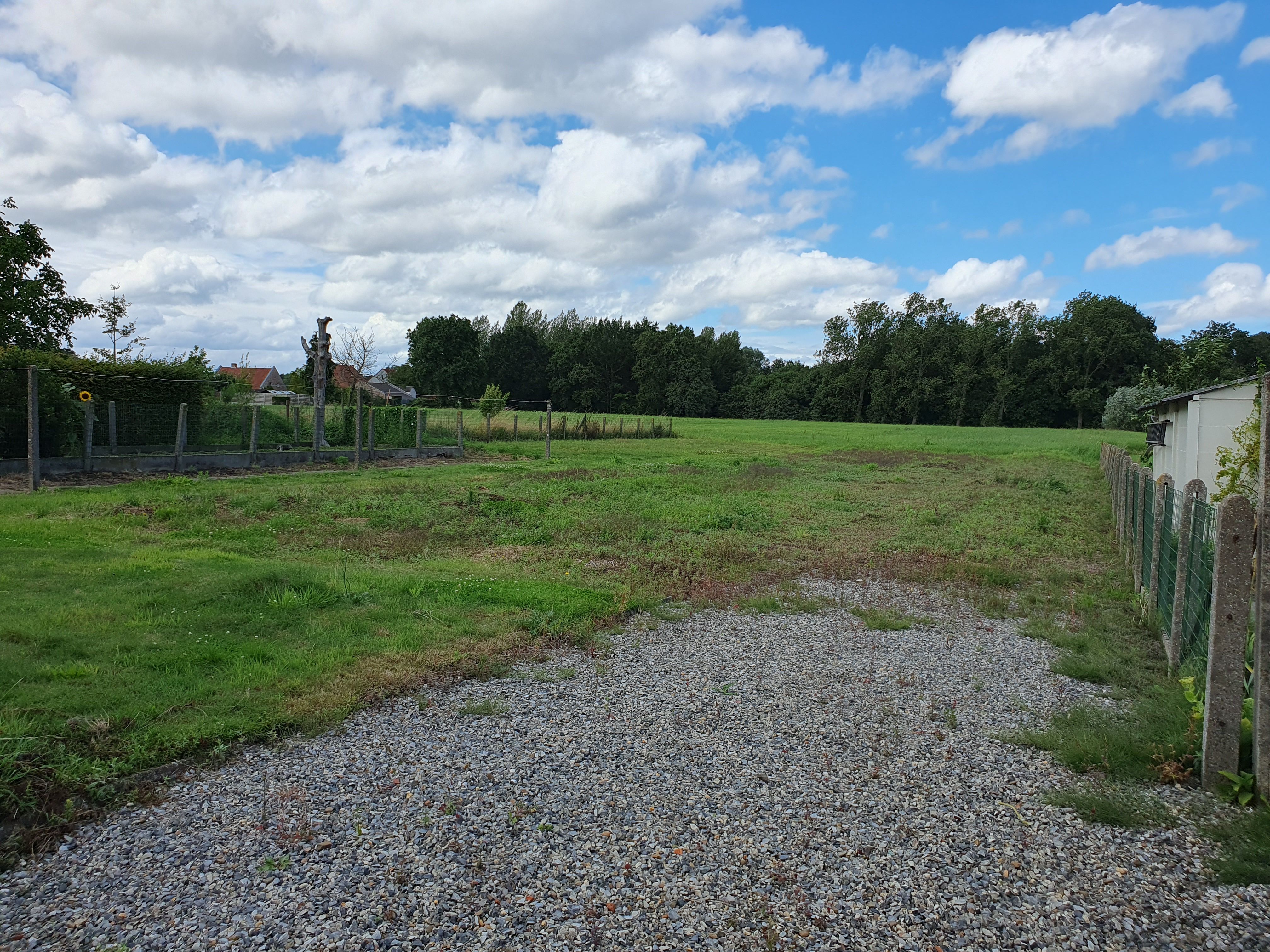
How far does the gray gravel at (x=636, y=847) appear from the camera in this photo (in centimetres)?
316

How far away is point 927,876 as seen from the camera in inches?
139

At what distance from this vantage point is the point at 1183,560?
6.24m

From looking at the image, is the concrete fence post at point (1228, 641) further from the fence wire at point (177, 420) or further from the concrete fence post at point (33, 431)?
the fence wire at point (177, 420)

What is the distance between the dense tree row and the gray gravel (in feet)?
241

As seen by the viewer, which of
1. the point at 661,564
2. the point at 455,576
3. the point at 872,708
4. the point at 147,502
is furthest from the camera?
the point at 147,502

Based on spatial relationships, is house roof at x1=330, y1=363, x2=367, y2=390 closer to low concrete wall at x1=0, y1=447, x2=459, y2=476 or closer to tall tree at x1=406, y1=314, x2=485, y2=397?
low concrete wall at x1=0, y1=447, x2=459, y2=476

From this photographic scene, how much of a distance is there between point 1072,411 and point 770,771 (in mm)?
82901

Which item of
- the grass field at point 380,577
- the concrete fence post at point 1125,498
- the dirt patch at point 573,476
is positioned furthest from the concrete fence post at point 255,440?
the concrete fence post at point 1125,498

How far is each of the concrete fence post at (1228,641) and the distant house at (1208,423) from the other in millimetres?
10024

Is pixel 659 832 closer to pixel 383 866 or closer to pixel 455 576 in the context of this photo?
pixel 383 866

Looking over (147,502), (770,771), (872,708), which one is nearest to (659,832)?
(770,771)

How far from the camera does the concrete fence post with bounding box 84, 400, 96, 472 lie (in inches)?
699

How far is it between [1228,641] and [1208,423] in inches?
513

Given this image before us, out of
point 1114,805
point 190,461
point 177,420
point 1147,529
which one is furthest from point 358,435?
point 1114,805
